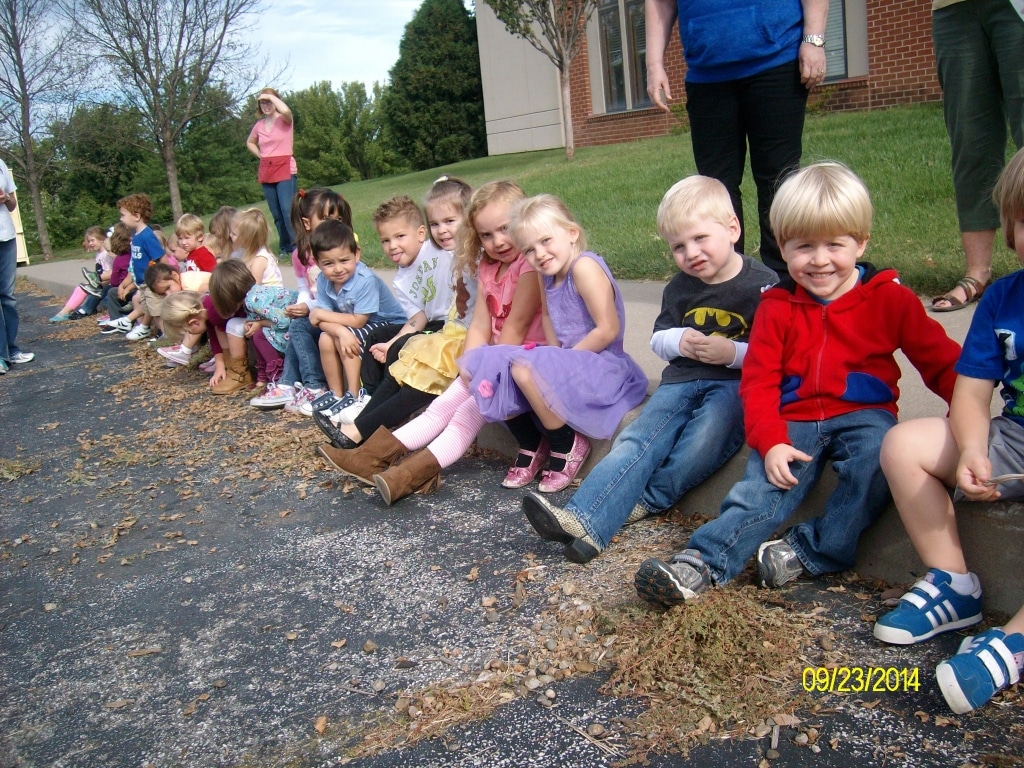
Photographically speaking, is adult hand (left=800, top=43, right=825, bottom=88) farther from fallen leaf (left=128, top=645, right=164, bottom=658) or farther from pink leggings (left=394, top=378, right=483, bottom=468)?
fallen leaf (left=128, top=645, right=164, bottom=658)

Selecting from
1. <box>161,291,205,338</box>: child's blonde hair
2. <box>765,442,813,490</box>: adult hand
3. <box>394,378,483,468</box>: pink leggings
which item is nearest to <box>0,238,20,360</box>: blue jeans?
<box>161,291,205,338</box>: child's blonde hair

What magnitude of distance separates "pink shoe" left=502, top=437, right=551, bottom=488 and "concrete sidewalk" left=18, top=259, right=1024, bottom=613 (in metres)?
0.24

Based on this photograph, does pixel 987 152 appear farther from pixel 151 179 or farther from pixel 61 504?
pixel 151 179

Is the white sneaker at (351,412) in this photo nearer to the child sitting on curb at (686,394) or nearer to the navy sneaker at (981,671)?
the child sitting on curb at (686,394)

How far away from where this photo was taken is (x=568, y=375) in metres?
3.57

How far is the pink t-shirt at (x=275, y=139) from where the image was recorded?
1091cm

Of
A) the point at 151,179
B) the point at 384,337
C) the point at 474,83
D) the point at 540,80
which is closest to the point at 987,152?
the point at 384,337

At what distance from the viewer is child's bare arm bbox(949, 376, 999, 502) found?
7.40 feet

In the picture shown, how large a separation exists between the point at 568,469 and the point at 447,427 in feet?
2.02

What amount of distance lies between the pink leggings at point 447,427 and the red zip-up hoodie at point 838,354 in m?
1.45

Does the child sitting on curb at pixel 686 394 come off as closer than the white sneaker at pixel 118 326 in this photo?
Yes

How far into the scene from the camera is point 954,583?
7.72 ft

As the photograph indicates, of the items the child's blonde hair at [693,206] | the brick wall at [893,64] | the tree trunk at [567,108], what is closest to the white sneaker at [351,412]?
the child's blonde hair at [693,206]

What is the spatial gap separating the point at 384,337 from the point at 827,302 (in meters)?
2.85
